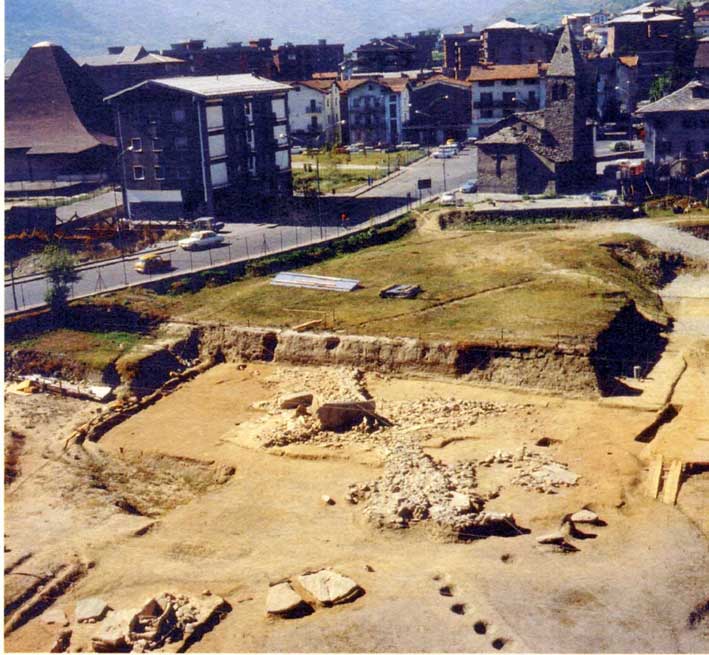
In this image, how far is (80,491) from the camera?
2994 centimetres

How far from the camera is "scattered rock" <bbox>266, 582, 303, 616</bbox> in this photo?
22438 millimetres

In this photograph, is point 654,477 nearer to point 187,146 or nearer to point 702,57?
point 187,146

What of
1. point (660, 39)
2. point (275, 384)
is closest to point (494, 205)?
point (275, 384)

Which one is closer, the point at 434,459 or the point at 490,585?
the point at 490,585

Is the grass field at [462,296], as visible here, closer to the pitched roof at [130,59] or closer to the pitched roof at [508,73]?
the pitched roof at [508,73]

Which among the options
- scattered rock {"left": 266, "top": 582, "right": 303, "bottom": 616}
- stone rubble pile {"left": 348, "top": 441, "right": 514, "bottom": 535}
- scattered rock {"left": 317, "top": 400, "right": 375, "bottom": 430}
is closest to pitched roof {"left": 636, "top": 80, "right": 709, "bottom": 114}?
scattered rock {"left": 317, "top": 400, "right": 375, "bottom": 430}

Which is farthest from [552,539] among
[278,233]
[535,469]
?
[278,233]

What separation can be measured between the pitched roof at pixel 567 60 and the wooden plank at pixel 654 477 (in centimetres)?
4527

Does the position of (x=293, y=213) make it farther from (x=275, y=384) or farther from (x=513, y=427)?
(x=513, y=427)

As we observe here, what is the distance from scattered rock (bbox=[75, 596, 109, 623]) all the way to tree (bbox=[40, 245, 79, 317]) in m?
22.5

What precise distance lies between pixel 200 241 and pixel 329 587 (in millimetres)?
35190

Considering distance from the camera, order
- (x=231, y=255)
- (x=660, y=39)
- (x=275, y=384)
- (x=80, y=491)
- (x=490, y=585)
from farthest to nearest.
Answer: (x=660, y=39)
(x=231, y=255)
(x=275, y=384)
(x=80, y=491)
(x=490, y=585)

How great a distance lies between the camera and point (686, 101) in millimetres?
70500

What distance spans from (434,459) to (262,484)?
6.16 meters
